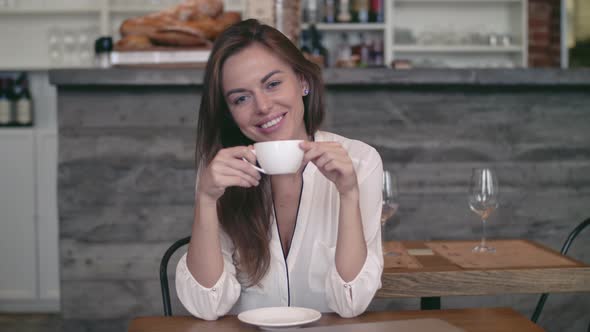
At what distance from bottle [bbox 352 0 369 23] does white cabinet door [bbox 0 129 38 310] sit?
2.22 m

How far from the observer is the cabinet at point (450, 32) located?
429cm

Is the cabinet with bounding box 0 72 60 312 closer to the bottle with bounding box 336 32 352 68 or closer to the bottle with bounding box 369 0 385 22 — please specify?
the bottle with bounding box 336 32 352 68

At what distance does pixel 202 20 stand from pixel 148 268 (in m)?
0.97

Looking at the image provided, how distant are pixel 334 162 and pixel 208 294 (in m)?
0.34

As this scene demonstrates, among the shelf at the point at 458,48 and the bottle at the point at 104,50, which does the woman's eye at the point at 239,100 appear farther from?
the shelf at the point at 458,48

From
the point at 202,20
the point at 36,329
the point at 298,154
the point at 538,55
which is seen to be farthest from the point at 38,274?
the point at 538,55

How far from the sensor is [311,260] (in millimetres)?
1422

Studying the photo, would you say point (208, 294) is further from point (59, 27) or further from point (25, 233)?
point (59, 27)

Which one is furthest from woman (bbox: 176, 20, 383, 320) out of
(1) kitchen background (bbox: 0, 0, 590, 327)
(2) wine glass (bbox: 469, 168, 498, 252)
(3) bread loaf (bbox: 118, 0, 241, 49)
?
(1) kitchen background (bbox: 0, 0, 590, 327)

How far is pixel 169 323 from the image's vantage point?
43.2 inches

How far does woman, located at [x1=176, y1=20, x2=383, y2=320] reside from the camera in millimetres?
1210

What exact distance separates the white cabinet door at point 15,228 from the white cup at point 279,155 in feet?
10.1

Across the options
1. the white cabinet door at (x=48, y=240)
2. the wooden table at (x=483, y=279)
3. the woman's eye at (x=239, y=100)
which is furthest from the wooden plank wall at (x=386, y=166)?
the white cabinet door at (x=48, y=240)

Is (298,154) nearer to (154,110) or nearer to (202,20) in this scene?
(154,110)
